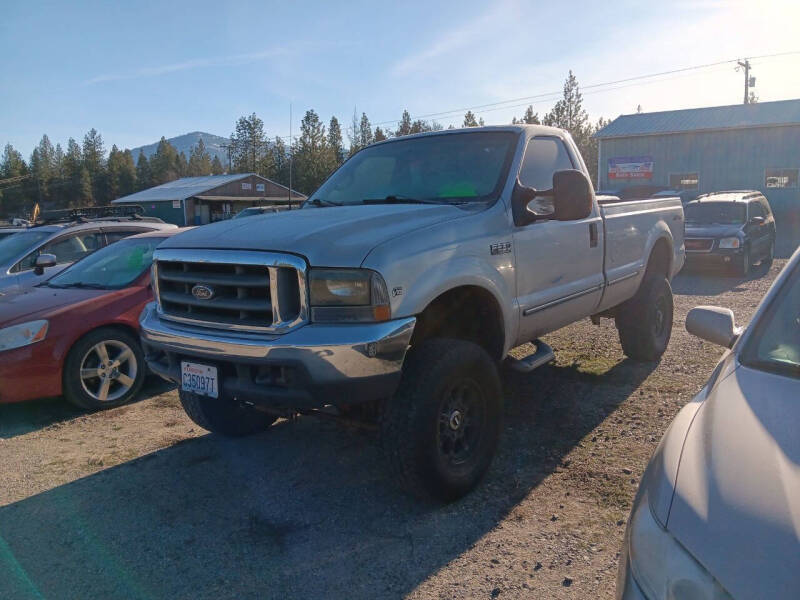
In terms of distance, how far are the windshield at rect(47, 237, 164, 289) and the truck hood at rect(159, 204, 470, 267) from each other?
2.52 m

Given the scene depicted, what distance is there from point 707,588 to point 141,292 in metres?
5.51

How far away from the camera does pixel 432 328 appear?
12.4 ft

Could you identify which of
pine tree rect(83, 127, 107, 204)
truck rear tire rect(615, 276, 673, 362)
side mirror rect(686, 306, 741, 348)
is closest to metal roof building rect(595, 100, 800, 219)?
truck rear tire rect(615, 276, 673, 362)

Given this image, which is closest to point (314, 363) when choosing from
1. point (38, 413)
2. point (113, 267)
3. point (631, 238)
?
point (631, 238)

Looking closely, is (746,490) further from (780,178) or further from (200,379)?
(780,178)

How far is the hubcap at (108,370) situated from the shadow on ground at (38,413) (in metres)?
0.20

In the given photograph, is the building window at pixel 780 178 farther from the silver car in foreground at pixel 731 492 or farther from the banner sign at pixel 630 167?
the silver car in foreground at pixel 731 492

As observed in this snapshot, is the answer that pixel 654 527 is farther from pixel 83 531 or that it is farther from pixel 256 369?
pixel 83 531

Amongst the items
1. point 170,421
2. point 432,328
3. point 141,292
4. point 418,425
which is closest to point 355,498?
point 418,425

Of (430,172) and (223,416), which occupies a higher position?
(430,172)

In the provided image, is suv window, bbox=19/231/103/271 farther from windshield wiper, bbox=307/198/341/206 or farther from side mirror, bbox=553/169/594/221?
side mirror, bbox=553/169/594/221

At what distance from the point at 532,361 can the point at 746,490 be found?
254 cm

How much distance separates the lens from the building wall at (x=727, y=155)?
27500 mm

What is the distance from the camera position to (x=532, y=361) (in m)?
4.24
